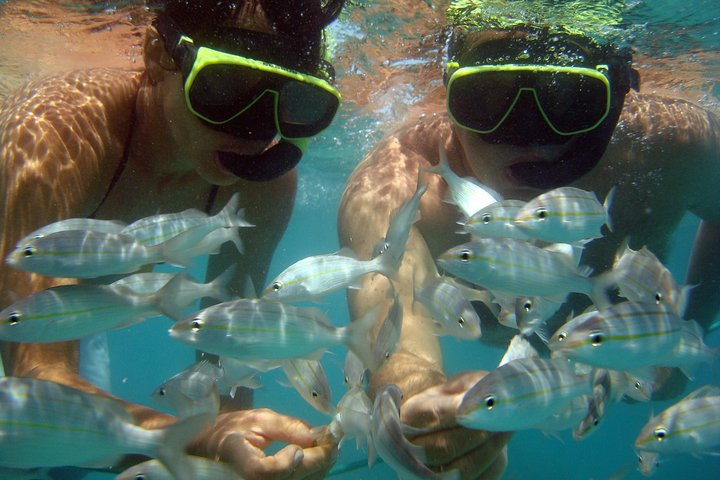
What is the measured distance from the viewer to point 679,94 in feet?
32.1

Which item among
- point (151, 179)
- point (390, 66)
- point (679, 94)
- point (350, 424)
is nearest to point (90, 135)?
point (151, 179)

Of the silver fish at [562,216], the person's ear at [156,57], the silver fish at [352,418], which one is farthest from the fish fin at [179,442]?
the person's ear at [156,57]

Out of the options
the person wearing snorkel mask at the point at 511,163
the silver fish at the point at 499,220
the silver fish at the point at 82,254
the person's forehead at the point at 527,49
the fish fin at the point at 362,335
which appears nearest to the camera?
the silver fish at the point at 82,254

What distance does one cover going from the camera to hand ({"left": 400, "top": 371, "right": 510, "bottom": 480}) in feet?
5.99

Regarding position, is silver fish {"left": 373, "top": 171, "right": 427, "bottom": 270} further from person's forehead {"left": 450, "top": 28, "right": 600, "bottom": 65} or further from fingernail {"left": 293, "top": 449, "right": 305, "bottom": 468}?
person's forehead {"left": 450, "top": 28, "right": 600, "bottom": 65}

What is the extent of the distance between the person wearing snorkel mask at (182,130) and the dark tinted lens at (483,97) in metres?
0.98

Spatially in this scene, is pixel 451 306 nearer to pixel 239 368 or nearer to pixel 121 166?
pixel 239 368

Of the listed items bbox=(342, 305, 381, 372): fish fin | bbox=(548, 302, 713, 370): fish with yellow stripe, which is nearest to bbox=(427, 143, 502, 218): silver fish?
bbox=(548, 302, 713, 370): fish with yellow stripe

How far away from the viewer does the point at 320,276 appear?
2.66 meters

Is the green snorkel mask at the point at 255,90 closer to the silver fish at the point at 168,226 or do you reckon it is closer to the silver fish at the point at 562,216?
the silver fish at the point at 168,226

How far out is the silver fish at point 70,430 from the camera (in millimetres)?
1711

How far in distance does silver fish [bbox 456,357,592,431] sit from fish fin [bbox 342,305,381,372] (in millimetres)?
608

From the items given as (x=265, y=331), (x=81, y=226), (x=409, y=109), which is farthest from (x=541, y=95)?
(x=409, y=109)

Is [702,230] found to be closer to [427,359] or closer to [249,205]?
[427,359]
